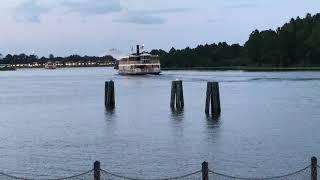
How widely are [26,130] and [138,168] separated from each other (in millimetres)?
23306

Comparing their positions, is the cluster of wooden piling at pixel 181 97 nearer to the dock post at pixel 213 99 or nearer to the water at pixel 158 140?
the dock post at pixel 213 99

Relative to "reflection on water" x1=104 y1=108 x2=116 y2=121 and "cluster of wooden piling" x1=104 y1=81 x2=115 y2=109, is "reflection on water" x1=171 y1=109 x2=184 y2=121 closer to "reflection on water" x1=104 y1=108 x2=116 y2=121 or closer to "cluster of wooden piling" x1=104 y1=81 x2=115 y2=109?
"reflection on water" x1=104 y1=108 x2=116 y2=121

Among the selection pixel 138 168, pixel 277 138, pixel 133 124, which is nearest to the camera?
pixel 138 168

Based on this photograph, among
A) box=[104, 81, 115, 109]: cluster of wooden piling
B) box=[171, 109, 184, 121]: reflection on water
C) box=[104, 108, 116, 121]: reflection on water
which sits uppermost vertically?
box=[104, 81, 115, 109]: cluster of wooden piling

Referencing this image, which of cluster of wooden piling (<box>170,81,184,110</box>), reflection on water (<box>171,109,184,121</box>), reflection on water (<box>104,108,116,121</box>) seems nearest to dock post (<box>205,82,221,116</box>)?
reflection on water (<box>171,109,184,121</box>)

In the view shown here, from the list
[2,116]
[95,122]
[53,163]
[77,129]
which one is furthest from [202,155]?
[2,116]

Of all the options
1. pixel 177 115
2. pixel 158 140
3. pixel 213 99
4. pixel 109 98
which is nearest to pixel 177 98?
pixel 177 115

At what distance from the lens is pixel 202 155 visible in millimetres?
40438

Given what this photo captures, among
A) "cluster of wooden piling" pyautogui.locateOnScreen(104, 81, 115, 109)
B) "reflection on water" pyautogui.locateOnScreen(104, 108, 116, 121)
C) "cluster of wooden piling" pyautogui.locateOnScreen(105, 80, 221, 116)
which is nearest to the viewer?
"cluster of wooden piling" pyautogui.locateOnScreen(105, 80, 221, 116)

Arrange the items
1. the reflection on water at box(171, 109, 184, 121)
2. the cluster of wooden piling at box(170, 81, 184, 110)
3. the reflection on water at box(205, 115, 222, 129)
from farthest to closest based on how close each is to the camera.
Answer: the cluster of wooden piling at box(170, 81, 184, 110) → the reflection on water at box(171, 109, 184, 121) → the reflection on water at box(205, 115, 222, 129)

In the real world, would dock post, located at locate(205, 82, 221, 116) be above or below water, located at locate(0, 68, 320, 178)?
above

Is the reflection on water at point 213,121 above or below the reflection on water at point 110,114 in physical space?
above

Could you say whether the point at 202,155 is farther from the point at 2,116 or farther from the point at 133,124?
the point at 2,116


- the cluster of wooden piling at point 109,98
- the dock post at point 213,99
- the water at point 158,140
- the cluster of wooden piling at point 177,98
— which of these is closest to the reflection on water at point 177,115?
the water at point 158,140
